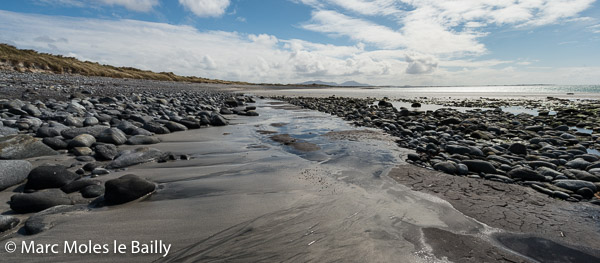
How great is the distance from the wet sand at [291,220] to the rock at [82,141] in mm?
511

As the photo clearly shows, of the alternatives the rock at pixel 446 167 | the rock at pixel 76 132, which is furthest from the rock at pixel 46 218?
the rock at pixel 446 167

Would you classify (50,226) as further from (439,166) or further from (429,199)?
(439,166)

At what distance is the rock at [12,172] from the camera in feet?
9.85

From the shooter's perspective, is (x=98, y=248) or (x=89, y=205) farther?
(x=89, y=205)

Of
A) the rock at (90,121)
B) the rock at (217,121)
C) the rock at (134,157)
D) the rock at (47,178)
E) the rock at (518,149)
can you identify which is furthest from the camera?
the rock at (217,121)

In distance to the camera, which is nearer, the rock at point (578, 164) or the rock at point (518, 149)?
the rock at point (578, 164)

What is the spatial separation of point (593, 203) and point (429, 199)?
80.4 inches

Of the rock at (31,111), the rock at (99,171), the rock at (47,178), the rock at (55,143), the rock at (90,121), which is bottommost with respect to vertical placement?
the rock at (99,171)

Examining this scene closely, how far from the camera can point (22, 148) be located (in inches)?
159

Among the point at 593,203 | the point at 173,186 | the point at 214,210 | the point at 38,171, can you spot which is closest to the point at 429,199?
the point at 593,203

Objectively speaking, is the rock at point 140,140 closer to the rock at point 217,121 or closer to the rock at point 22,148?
the rock at point 22,148

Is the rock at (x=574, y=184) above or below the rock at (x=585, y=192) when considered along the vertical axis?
above

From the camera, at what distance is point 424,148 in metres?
5.82

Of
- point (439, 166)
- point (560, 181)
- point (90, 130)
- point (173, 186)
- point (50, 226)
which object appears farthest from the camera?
point (90, 130)
